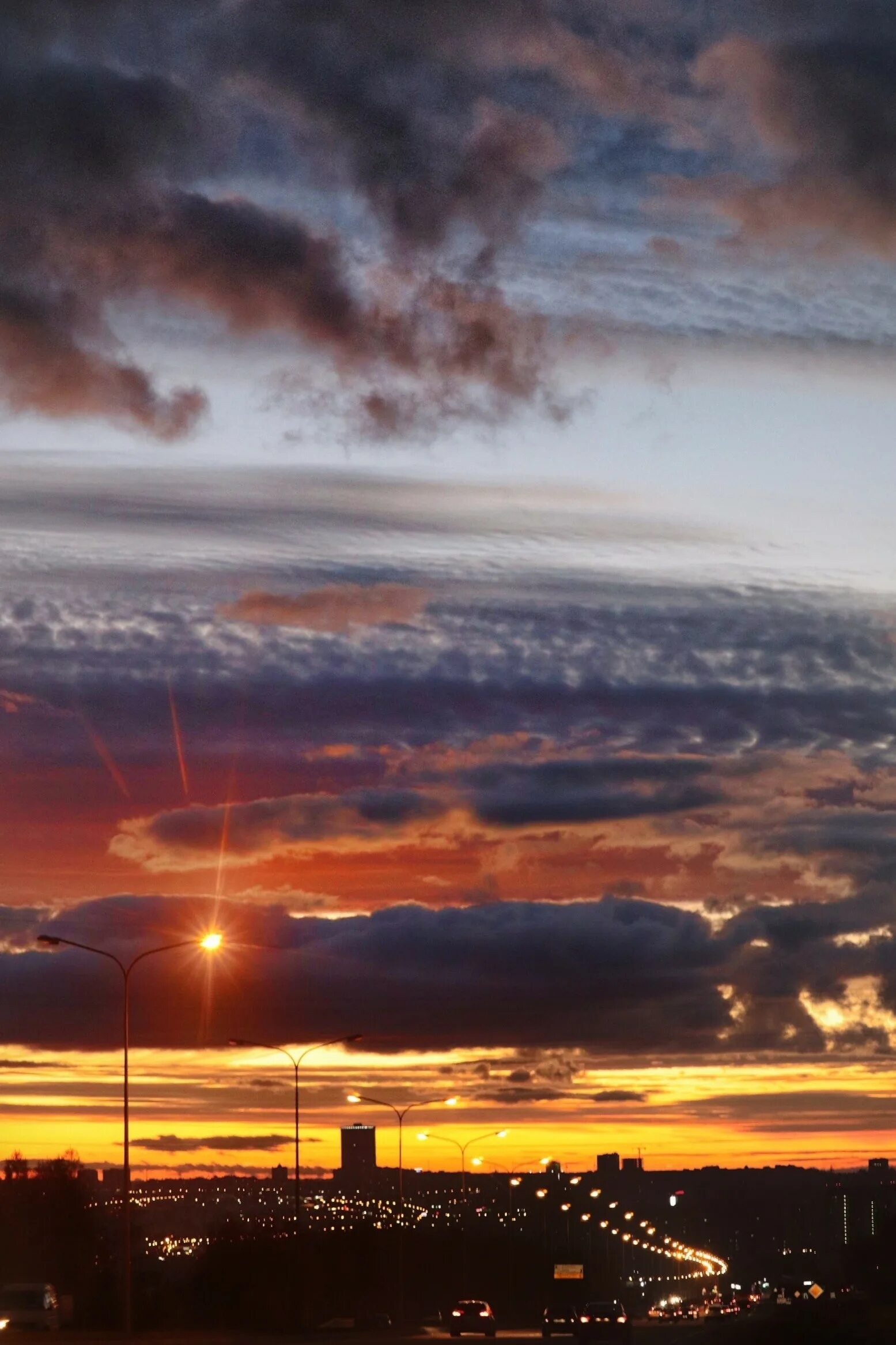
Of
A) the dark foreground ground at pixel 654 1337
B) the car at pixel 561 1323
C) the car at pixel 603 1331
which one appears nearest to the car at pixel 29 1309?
the dark foreground ground at pixel 654 1337

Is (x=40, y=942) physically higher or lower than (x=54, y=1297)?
higher

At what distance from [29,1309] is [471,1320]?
32.8 meters

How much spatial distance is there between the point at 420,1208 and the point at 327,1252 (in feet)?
63.2

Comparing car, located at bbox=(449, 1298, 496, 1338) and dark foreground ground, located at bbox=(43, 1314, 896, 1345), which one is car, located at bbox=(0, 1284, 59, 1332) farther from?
car, located at bbox=(449, 1298, 496, 1338)

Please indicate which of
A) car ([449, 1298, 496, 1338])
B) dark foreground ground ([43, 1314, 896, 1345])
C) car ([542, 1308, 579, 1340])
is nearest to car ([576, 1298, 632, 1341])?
dark foreground ground ([43, 1314, 896, 1345])

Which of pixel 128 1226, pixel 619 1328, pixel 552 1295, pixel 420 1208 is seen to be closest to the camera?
pixel 128 1226

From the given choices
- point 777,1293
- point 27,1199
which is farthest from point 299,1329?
point 777,1293

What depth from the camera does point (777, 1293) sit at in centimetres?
17900

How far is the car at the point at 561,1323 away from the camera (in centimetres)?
9244

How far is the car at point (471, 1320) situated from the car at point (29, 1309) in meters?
29.3

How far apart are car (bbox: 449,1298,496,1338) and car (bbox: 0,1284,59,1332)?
2934cm

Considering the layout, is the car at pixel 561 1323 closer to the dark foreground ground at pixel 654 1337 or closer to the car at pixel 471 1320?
the dark foreground ground at pixel 654 1337

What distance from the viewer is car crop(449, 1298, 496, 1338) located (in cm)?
8788

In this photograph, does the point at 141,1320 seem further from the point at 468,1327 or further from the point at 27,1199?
the point at 27,1199
